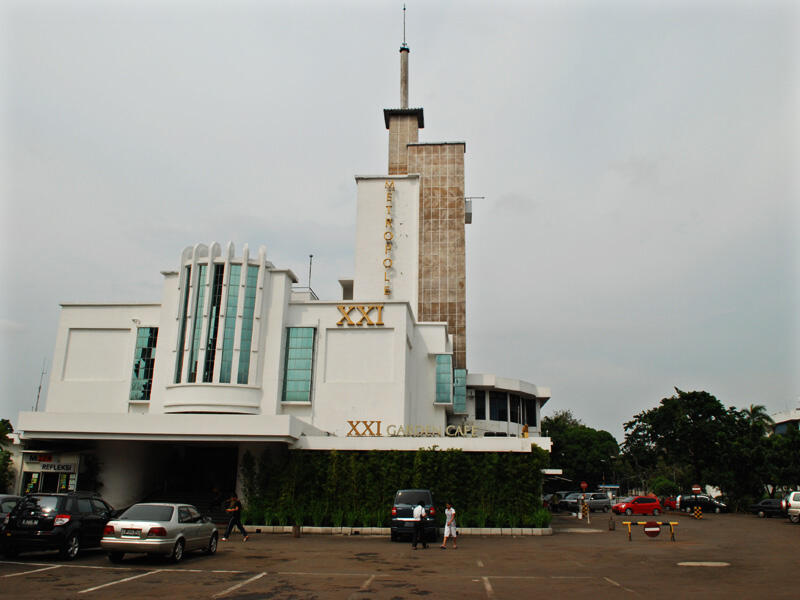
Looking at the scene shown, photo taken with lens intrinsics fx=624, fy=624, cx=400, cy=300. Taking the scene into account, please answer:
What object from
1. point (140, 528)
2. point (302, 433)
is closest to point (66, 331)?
point (302, 433)

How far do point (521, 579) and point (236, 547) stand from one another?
32.3 ft

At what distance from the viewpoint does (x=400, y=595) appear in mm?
11008

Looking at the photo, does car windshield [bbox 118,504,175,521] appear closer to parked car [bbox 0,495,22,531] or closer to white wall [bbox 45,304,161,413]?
parked car [bbox 0,495,22,531]

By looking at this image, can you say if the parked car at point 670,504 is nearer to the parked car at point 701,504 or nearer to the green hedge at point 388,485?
the parked car at point 701,504

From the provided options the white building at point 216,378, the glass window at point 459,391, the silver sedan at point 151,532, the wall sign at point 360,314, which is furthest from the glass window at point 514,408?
the silver sedan at point 151,532

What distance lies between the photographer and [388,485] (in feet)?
85.7

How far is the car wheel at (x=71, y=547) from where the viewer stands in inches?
598

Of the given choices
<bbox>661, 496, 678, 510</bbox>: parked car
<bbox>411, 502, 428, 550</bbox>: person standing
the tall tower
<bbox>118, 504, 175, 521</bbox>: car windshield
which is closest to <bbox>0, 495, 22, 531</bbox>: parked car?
<bbox>118, 504, 175, 521</bbox>: car windshield

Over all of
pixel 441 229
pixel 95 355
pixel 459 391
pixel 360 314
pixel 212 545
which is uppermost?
pixel 441 229

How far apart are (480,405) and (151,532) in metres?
37.0

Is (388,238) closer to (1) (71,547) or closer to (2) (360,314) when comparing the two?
(2) (360,314)

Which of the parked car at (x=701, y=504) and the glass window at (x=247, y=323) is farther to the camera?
the parked car at (x=701, y=504)

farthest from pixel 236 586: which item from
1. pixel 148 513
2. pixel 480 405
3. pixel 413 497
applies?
pixel 480 405

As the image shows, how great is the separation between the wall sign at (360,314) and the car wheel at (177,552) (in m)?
18.0
